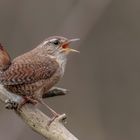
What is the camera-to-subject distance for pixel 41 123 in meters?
6.95

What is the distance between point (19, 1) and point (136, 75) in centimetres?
178

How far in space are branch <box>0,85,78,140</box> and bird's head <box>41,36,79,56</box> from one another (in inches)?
30.2

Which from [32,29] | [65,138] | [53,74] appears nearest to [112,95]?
[32,29]

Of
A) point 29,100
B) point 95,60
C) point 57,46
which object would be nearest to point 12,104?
point 29,100

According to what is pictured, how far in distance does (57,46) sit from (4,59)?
2.76 feet

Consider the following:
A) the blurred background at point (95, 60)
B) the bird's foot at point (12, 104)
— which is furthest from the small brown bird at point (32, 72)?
the blurred background at point (95, 60)

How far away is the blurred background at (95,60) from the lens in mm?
12031

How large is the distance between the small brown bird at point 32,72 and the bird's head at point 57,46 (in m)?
0.02

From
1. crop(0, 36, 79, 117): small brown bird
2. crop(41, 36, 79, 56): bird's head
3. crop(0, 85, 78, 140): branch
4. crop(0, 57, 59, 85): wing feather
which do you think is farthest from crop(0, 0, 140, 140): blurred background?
crop(0, 85, 78, 140): branch

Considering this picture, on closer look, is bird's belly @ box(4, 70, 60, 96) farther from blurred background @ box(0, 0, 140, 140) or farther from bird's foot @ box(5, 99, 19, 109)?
blurred background @ box(0, 0, 140, 140)

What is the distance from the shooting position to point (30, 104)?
286 inches

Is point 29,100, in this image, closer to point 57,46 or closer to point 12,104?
point 12,104

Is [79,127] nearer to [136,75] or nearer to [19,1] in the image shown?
[136,75]

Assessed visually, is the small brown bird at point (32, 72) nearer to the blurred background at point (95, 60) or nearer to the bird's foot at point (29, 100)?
the bird's foot at point (29, 100)
